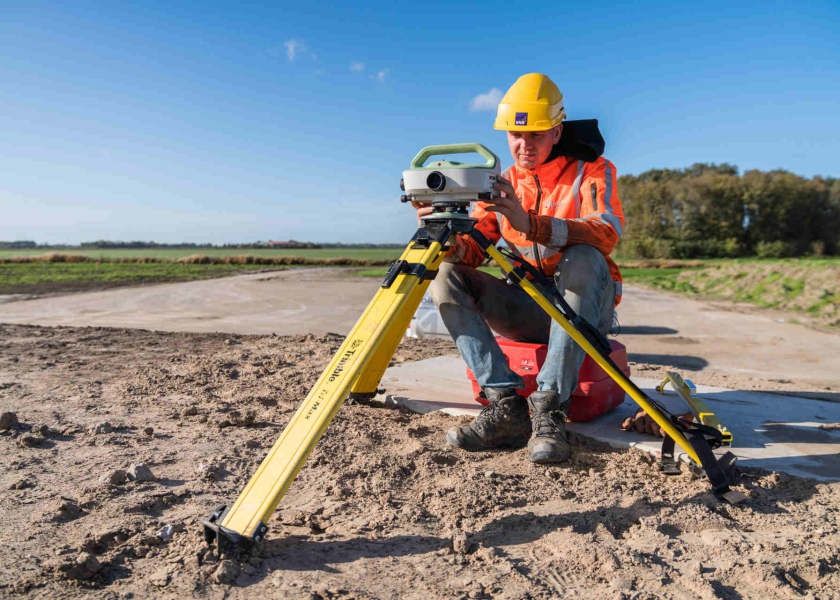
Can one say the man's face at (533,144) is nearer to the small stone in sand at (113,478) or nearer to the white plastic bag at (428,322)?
the small stone in sand at (113,478)

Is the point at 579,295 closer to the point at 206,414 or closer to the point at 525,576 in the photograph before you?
the point at 525,576

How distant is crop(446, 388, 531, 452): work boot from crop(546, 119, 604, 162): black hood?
1.31m

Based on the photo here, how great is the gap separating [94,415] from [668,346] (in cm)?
638

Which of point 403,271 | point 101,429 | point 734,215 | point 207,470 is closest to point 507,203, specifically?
point 403,271

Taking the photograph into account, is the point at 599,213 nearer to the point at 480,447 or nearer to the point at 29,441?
the point at 480,447

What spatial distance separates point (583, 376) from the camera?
3168 mm

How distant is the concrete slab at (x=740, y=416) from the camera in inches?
109

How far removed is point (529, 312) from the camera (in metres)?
3.24

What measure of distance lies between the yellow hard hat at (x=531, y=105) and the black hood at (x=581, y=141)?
0.46 feet

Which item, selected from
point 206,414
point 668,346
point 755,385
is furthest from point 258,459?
point 668,346

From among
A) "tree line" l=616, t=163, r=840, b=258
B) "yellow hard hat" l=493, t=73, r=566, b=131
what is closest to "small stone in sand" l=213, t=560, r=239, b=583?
"yellow hard hat" l=493, t=73, r=566, b=131

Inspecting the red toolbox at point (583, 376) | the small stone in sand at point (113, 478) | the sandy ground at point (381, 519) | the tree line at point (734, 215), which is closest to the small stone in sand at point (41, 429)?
the sandy ground at point (381, 519)

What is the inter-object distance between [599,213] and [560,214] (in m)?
0.25

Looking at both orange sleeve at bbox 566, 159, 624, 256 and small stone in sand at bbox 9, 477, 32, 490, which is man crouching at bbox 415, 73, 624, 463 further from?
small stone in sand at bbox 9, 477, 32, 490
